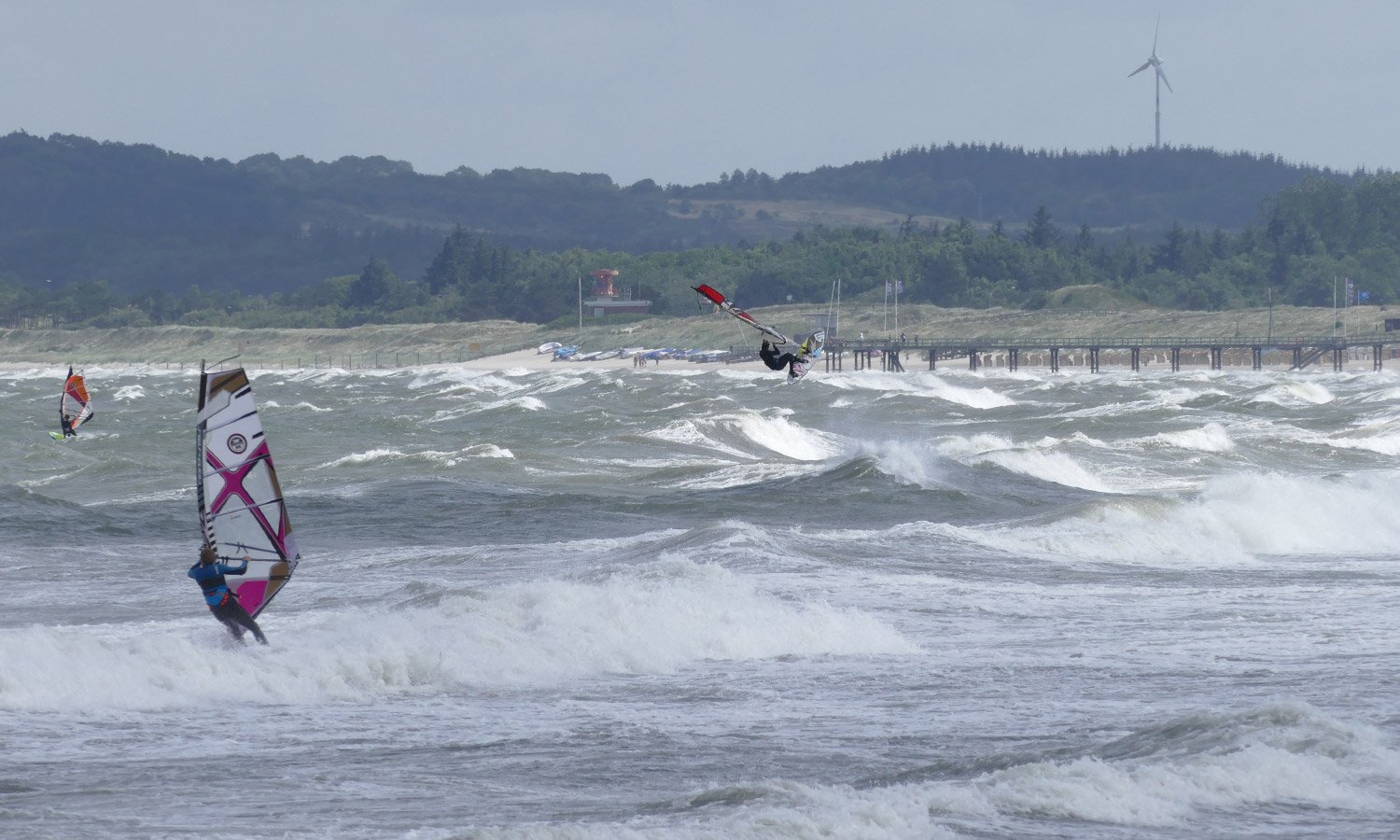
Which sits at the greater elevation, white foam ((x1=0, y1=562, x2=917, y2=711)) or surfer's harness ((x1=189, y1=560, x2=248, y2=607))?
surfer's harness ((x1=189, y1=560, x2=248, y2=607))

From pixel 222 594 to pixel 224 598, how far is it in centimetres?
9

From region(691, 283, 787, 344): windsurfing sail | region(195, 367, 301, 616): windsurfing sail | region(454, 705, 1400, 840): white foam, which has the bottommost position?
region(454, 705, 1400, 840): white foam

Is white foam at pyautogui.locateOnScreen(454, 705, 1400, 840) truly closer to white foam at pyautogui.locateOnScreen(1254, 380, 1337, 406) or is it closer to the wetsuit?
the wetsuit

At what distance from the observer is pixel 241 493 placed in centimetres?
1456

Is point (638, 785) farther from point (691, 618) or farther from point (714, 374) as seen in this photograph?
point (714, 374)

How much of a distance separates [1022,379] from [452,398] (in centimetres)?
3595

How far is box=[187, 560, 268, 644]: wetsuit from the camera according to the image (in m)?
13.9

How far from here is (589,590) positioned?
17.5 metres

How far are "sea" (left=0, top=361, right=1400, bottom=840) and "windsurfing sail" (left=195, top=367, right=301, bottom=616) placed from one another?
636mm

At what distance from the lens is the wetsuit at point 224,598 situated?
1388 centimetres

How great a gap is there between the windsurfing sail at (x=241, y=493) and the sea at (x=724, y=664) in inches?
25.0

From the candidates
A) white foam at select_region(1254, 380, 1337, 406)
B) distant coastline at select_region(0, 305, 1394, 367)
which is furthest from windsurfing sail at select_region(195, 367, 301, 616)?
distant coastline at select_region(0, 305, 1394, 367)

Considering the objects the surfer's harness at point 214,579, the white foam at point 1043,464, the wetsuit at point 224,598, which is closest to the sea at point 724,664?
the wetsuit at point 224,598

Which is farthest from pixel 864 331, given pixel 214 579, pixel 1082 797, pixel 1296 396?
pixel 1082 797
